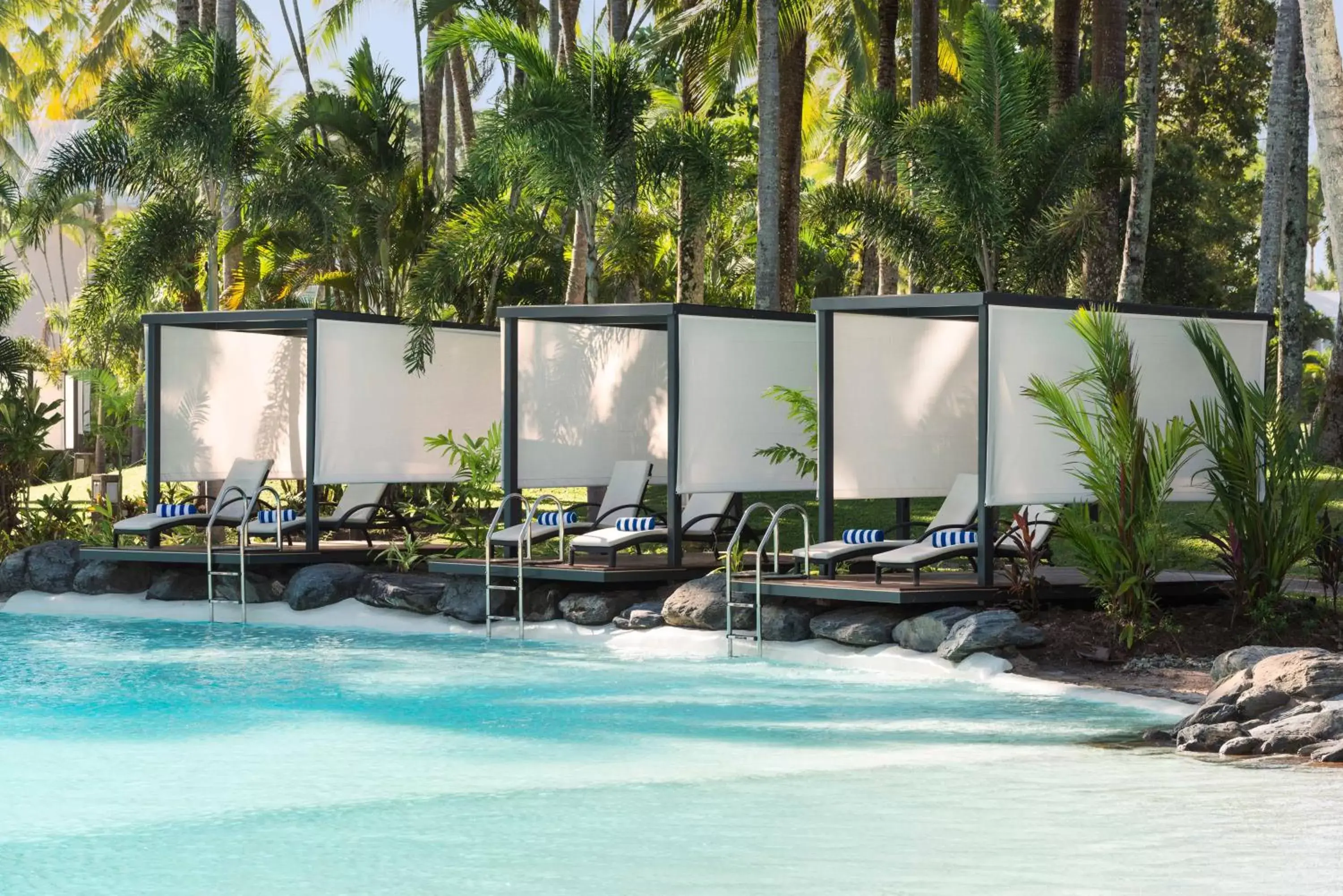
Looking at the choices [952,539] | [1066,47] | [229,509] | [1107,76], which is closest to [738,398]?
[952,539]

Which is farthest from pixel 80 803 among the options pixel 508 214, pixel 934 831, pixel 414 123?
pixel 414 123

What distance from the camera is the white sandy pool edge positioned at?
1004cm

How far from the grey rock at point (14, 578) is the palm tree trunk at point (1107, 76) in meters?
12.1

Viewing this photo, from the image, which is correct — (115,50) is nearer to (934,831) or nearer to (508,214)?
(508,214)

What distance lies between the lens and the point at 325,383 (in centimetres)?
1477

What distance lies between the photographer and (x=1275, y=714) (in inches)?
334

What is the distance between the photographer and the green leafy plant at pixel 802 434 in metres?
13.4

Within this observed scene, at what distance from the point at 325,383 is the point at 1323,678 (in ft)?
30.5

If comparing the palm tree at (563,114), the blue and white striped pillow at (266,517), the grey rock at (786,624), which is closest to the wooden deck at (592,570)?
the grey rock at (786,624)

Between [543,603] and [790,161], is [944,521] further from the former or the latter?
[790,161]

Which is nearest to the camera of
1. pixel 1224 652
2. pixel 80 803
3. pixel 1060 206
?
pixel 80 803

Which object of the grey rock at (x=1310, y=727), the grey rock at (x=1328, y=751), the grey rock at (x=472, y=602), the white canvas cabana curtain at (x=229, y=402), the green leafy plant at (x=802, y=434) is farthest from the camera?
the white canvas cabana curtain at (x=229, y=402)

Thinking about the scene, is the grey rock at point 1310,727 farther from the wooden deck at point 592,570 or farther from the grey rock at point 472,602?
the grey rock at point 472,602

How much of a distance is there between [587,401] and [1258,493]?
6454mm
